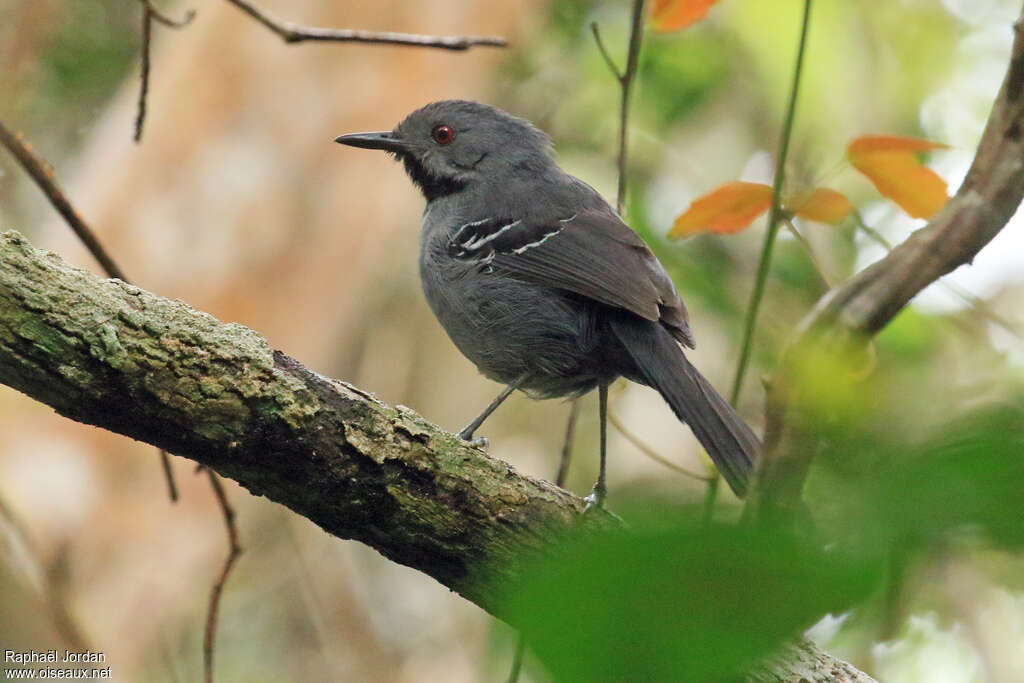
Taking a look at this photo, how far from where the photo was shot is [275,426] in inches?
84.7

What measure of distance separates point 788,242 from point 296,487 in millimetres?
3166

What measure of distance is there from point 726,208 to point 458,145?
227 centimetres

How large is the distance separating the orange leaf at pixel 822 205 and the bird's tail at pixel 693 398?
62 cm

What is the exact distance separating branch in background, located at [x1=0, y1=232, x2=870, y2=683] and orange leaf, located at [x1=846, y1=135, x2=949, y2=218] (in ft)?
3.46

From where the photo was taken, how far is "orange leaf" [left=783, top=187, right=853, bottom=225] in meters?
2.59

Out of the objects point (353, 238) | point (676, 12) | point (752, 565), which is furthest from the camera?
point (353, 238)

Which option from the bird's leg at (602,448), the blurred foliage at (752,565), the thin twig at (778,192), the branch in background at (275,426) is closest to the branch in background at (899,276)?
the blurred foliage at (752,565)

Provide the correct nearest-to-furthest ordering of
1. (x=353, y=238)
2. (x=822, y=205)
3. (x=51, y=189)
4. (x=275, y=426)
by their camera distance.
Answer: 1. (x=275, y=426)
2. (x=822, y=205)
3. (x=51, y=189)
4. (x=353, y=238)

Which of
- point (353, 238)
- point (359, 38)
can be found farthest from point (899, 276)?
point (353, 238)

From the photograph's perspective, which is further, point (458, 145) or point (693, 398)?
point (458, 145)

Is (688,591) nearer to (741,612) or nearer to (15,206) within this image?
(741,612)

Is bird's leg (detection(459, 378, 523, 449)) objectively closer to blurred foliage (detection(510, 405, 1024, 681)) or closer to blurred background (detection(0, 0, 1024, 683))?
blurred background (detection(0, 0, 1024, 683))

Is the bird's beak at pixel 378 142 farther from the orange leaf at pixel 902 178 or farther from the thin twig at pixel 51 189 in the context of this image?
the orange leaf at pixel 902 178

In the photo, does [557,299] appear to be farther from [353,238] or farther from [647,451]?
[353,238]
